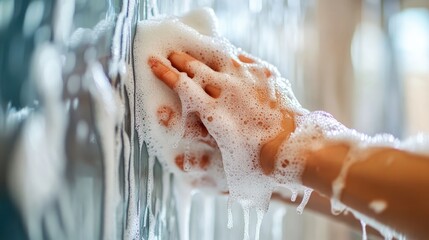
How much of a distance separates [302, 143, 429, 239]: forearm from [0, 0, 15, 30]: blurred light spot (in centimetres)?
44

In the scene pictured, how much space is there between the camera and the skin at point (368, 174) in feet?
2.25

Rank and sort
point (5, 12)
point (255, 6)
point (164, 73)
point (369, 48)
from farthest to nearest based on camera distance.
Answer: point (369, 48), point (255, 6), point (164, 73), point (5, 12)

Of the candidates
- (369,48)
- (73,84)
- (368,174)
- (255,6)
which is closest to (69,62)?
(73,84)

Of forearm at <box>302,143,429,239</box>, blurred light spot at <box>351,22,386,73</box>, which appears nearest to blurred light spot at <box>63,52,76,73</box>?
forearm at <box>302,143,429,239</box>

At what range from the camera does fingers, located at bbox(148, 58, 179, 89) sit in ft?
2.64

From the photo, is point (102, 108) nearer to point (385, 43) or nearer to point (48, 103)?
point (48, 103)

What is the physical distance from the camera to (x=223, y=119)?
82 cm

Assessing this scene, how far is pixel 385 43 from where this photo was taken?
2.58m

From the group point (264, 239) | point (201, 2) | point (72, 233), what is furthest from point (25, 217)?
point (264, 239)

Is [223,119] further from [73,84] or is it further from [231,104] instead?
[73,84]

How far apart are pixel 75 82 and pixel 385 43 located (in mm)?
2154

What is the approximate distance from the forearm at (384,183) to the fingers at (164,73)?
8.9 inches

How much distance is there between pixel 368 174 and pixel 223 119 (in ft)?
0.73

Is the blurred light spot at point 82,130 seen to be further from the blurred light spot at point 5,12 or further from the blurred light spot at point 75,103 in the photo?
the blurred light spot at point 5,12
